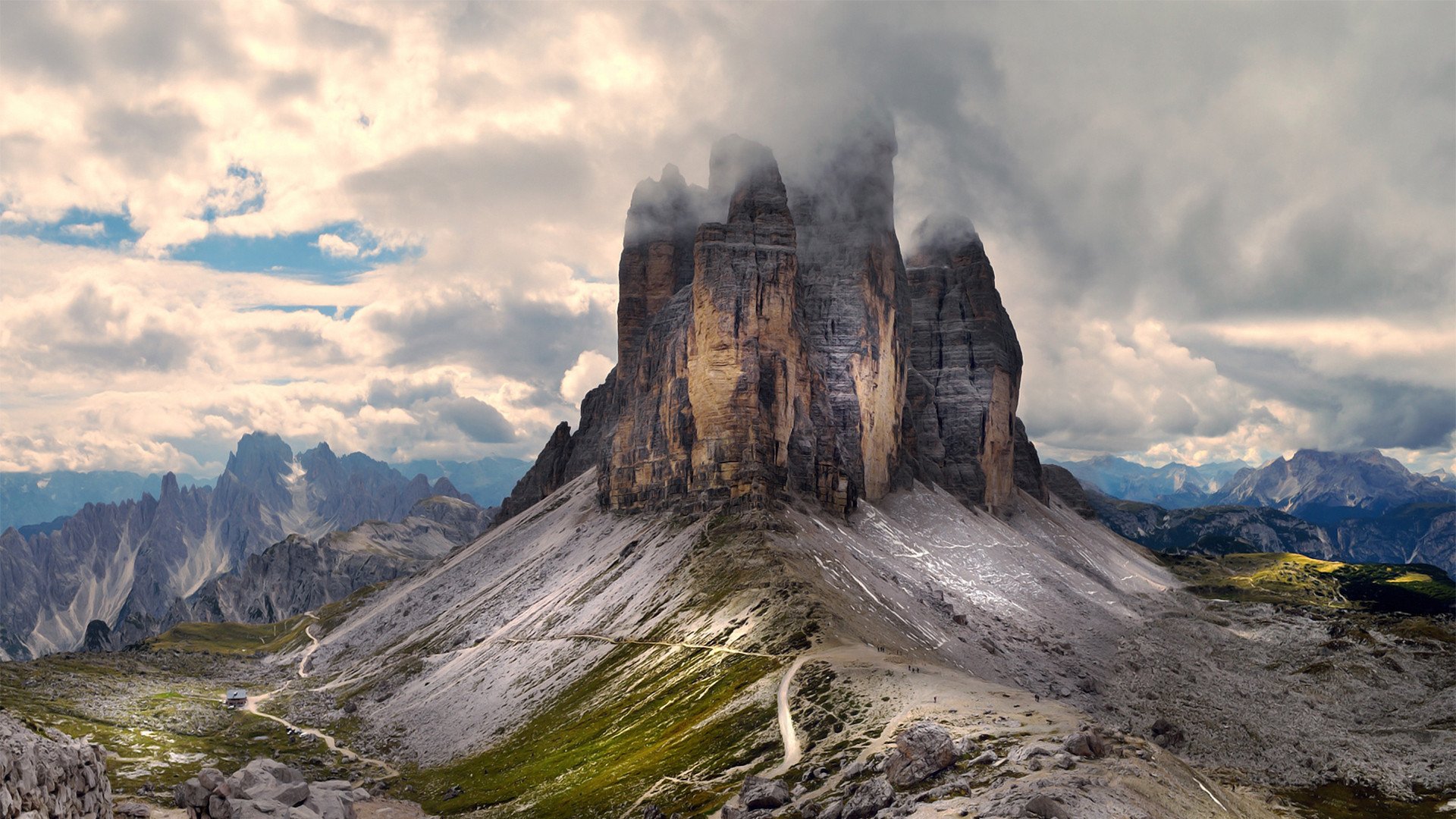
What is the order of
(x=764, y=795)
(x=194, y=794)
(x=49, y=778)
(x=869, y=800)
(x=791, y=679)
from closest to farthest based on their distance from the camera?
(x=49, y=778)
(x=869, y=800)
(x=764, y=795)
(x=194, y=794)
(x=791, y=679)

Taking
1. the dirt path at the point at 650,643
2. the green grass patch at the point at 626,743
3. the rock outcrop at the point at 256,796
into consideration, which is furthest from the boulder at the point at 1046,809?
the dirt path at the point at 650,643

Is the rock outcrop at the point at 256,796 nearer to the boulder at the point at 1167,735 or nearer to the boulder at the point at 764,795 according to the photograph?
the boulder at the point at 764,795

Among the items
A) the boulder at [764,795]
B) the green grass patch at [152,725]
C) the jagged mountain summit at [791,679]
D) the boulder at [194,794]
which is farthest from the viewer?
the green grass patch at [152,725]

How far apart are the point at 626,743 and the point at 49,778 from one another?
66.5 metres

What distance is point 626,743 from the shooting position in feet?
336

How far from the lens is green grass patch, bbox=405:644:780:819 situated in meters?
82.9

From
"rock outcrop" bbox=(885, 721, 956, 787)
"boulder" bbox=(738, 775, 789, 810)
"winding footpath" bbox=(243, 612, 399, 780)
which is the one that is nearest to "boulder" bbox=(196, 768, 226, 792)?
"boulder" bbox=(738, 775, 789, 810)

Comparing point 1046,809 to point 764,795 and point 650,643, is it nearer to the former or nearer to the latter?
point 764,795

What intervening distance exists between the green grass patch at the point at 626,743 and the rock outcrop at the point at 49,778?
40.1m

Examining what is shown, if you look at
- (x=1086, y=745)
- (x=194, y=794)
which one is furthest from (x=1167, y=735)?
(x=194, y=794)

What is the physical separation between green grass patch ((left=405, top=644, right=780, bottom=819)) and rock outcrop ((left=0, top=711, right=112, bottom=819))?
40.1 meters

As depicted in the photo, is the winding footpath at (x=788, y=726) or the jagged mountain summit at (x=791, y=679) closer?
the jagged mountain summit at (x=791, y=679)

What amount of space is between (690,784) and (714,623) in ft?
169

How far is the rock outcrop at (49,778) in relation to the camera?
39050 mm
